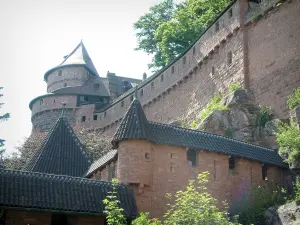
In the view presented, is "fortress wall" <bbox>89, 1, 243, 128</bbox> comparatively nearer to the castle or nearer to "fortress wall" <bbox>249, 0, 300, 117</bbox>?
the castle

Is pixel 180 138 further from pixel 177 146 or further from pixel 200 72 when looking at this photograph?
pixel 200 72

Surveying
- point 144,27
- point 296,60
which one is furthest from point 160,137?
point 144,27

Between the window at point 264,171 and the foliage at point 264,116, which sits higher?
the foliage at point 264,116

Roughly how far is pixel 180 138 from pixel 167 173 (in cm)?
170

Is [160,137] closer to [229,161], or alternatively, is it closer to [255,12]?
[229,161]

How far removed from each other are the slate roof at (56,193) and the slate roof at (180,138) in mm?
2366

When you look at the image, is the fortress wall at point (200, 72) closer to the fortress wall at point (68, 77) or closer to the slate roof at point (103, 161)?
the slate roof at point (103, 161)

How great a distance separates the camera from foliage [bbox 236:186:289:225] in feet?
68.0

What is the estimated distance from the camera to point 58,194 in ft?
60.3

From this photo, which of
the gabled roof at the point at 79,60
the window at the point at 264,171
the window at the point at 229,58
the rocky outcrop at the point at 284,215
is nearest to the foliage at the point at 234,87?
the window at the point at 229,58

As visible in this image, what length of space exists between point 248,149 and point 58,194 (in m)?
9.32

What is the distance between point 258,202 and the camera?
21641mm

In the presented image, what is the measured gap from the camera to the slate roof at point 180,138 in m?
20.8

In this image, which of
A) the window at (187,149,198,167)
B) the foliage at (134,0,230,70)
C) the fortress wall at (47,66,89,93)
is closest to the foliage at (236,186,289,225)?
the window at (187,149,198,167)
